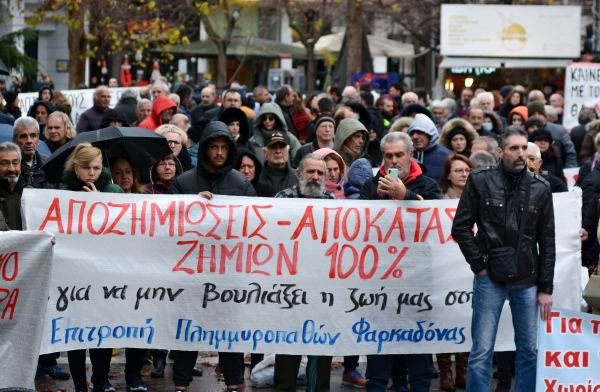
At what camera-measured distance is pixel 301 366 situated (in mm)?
6621

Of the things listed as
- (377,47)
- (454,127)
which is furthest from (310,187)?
(377,47)

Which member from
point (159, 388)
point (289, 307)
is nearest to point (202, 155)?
point (289, 307)

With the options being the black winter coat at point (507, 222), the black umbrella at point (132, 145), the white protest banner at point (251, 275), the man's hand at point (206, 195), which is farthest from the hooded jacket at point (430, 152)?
the man's hand at point (206, 195)

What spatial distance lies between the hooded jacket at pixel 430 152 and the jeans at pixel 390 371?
7.04 feet

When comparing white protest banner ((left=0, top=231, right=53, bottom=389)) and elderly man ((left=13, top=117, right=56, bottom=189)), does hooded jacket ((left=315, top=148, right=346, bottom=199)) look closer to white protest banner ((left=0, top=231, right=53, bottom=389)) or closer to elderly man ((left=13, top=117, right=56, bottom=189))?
elderly man ((left=13, top=117, right=56, bottom=189))

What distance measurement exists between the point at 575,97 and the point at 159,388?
9553 mm

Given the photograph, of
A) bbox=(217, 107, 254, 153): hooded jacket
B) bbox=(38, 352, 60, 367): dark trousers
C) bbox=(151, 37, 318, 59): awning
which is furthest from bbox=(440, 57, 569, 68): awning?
bbox=(38, 352, 60, 367): dark trousers

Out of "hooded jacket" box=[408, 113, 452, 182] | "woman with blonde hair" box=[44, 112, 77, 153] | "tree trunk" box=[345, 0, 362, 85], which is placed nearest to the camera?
"hooded jacket" box=[408, 113, 452, 182]

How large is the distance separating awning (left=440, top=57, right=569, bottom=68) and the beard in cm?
1751

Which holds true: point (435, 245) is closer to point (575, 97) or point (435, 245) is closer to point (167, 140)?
point (167, 140)

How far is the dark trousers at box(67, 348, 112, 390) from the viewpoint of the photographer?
225 inches

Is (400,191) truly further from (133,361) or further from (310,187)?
(133,361)

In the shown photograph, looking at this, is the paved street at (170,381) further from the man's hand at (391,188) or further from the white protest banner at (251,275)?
the man's hand at (391,188)

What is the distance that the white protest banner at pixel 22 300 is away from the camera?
5.12 m
